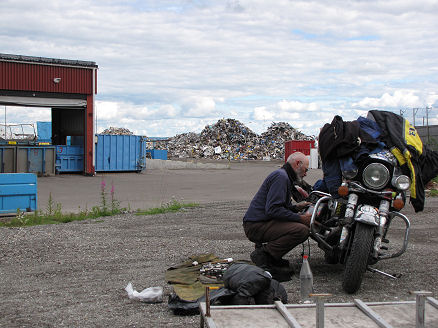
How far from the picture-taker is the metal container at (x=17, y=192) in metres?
12.8

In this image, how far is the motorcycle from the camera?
5926mm

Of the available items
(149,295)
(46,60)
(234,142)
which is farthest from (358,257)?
(234,142)

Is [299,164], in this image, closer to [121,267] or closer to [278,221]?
[278,221]

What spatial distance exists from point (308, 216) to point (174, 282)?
1.84 metres

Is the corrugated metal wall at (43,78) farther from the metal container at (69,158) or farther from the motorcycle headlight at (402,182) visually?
the motorcycle headlight at (402,182)

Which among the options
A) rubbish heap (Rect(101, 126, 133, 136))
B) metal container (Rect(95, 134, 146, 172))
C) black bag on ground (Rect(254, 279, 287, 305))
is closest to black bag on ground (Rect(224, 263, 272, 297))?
black bag on ground (Rect(254, 279, 287, 305))

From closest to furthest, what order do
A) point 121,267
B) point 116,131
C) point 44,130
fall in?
1. point 121,267
2. point 44,130
3. point 116,131

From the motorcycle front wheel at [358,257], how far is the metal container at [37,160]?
82.8 feet

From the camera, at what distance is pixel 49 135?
1704 inches

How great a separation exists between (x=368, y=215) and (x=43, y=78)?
26827mm

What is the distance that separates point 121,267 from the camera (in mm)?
7461

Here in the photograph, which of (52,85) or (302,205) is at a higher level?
(52,85)

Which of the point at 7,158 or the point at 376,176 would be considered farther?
the point at 7,158

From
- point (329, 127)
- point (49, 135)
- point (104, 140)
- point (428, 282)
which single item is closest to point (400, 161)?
point (329, 127)
